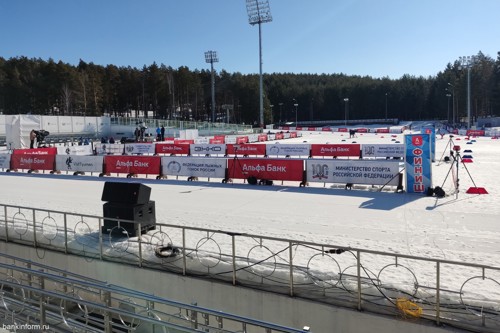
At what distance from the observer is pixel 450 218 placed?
11820mm

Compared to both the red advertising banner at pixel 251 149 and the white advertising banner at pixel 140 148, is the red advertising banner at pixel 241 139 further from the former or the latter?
the red advertising banner at pixel 251 149

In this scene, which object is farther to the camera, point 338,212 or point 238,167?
point 238,167

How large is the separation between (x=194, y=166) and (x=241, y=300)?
1373cm

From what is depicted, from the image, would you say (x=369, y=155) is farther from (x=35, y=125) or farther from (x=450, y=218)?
(x=35, y=125)

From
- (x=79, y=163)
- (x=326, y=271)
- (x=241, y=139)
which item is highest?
(x=241, y=139)

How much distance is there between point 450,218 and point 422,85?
142303mm

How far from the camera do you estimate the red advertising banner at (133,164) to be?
71.9 ft

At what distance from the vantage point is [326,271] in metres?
7.62

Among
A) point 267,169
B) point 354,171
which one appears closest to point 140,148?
point 267,169

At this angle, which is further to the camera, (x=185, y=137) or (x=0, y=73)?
(x=0, y=73)

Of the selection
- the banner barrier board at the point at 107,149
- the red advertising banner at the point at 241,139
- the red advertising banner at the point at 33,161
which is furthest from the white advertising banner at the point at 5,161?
the red advertising banner at the point at 241,139

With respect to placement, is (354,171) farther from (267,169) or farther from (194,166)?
(194,166)

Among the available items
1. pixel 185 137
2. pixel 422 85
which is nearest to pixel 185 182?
pixel 185 137

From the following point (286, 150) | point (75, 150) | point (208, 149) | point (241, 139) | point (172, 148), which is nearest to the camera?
point (286, 150)
